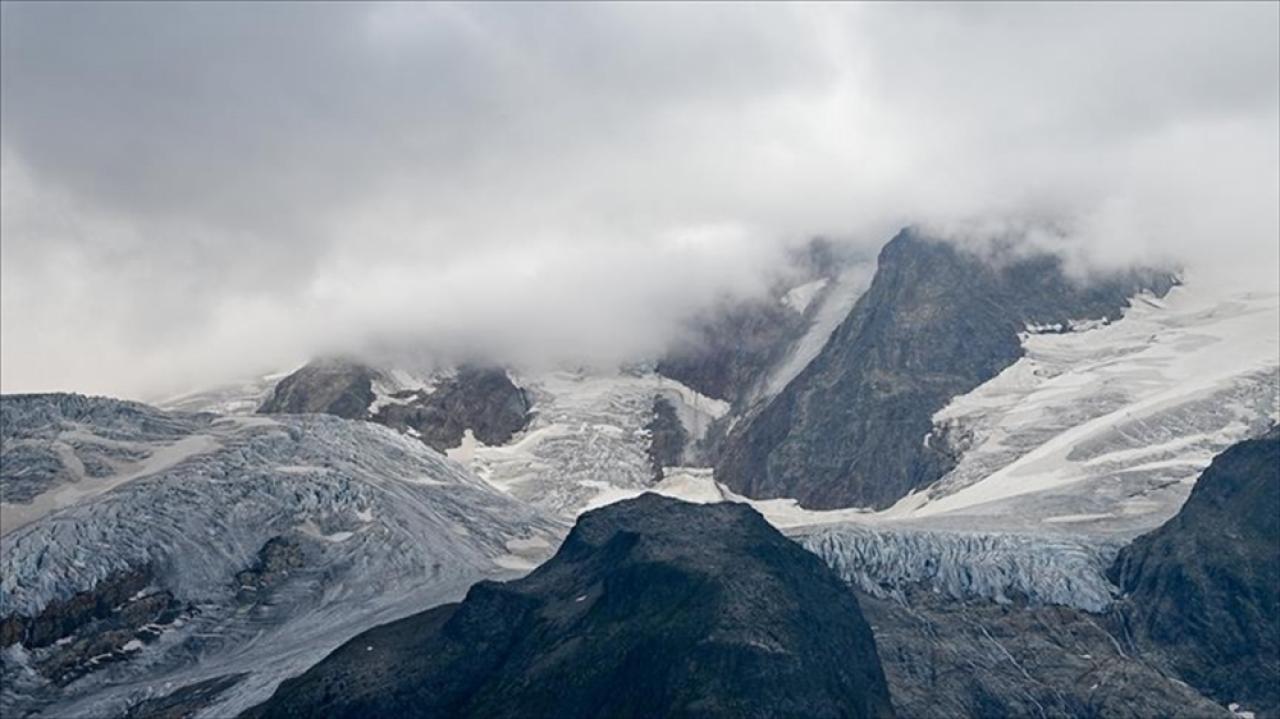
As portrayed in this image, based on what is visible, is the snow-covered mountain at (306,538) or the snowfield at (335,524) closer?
the snow-covered mountain at (306,538)

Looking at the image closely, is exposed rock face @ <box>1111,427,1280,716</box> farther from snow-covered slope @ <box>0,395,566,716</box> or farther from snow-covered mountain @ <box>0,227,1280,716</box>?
snow-covered slope @ <box>0,395,566,716</box>

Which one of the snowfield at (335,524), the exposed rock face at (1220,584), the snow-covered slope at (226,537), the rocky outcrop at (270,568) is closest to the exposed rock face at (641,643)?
the snowfield at (335,524)

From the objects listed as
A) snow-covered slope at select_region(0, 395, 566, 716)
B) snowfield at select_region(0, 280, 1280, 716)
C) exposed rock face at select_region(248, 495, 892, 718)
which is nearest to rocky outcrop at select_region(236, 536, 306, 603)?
snow-covered slope at select_region(0, 395, 566, 716)

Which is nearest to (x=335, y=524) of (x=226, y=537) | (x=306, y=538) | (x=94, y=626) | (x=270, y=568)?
(x=306, y=538)

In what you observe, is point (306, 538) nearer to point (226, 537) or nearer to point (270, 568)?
point (270, 568)

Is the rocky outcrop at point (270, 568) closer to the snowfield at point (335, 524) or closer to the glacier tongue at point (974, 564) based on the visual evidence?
the snowfield at point (335, 524)

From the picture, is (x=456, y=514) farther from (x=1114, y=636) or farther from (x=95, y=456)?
(x=1114, y=636)

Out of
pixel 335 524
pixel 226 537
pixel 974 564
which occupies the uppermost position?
pixel 226 537
